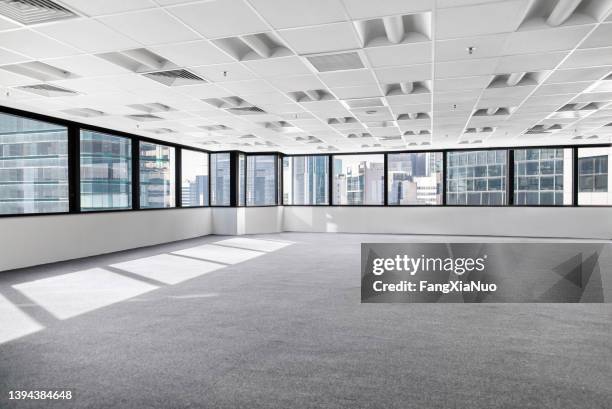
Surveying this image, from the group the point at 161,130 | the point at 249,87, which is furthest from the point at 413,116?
the point at 161,130

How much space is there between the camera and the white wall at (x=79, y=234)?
22.4ft

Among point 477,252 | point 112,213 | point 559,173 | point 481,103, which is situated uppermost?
point 481,103

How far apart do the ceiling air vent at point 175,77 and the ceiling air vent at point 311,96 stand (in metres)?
1.64

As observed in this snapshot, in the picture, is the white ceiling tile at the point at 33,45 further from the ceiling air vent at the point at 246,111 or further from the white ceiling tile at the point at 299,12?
the ceiling air vent at the point at 246,111

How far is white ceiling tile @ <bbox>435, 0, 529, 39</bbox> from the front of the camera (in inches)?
136

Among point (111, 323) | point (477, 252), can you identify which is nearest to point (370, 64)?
point (111, 323)

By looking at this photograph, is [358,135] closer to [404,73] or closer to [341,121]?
[341,121]

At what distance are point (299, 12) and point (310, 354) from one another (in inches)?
120

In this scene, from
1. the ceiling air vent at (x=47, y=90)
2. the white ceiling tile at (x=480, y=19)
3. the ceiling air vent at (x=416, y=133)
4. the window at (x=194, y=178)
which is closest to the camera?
the white ceiling tile at (x=480, y=19)

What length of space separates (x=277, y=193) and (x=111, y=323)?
34.0 ft

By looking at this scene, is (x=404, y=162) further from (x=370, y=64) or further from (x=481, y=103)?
(x=370, y=64)

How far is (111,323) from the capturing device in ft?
12.6

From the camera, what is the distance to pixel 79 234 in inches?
316

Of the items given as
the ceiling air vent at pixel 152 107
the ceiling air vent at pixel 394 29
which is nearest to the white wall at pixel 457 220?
the ceiling air vent at pixel 152 107
